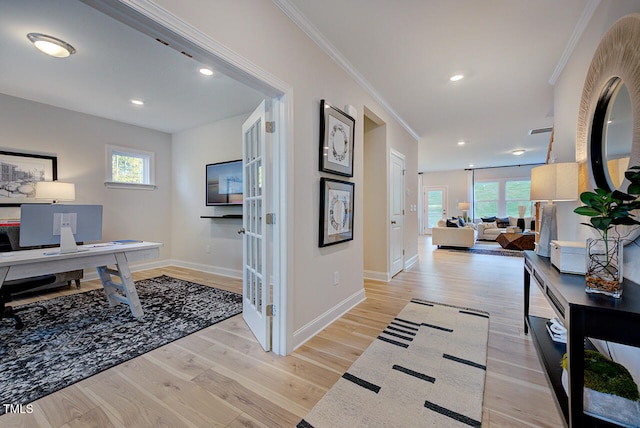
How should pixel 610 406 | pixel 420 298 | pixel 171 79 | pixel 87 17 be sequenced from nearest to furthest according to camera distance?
pixel 610 406 → pixel 87 17 → pixel 171 79 → pixel 420 298

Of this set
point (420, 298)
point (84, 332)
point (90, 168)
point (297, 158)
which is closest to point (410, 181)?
point (420, 298)

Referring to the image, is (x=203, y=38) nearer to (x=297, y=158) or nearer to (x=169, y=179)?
(x=297, y=158)

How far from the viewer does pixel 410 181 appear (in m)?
5.00

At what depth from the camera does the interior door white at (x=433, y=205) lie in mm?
10562

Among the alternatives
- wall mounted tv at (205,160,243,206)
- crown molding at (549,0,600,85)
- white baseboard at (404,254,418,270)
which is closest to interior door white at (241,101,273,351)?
wall mounted tv at (205,160,243,206)

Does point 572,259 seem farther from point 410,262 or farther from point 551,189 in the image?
point 410,262

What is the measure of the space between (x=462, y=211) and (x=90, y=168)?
1089cm

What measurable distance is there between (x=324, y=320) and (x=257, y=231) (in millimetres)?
1013

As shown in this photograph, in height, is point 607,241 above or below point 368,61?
below

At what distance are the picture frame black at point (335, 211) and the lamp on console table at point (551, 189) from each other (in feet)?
5.06

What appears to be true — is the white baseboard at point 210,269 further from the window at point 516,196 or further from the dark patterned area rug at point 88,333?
the window at point 516,196

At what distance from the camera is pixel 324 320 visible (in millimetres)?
2363

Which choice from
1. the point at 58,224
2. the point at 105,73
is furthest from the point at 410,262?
the point at 105,73

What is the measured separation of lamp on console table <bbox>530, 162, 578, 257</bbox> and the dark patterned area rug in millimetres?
2860
